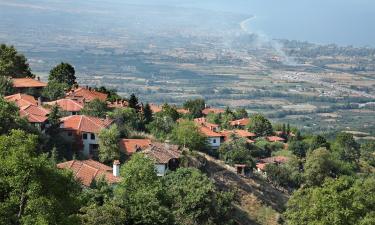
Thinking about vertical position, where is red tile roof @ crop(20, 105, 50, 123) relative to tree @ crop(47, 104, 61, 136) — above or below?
above

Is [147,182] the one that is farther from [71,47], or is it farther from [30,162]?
[71,47]

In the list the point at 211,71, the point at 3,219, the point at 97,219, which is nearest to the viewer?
the point at 3,219

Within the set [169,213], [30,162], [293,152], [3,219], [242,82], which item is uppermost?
[30,162]

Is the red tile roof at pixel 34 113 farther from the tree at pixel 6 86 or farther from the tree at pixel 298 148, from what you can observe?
the tree at pixel 298 148

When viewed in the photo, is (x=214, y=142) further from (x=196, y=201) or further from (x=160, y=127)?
(x=196, y=201)

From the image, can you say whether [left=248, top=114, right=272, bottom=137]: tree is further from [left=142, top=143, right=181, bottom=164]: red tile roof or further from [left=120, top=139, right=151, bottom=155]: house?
[left=120, top=139, right=151, bottom=155]: house

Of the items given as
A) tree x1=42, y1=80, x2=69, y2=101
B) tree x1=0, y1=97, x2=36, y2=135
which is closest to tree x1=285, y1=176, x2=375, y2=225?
tree x1=0, y1=97, x2=36, y2=135

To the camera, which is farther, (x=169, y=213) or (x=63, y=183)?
(x=169, y=213)

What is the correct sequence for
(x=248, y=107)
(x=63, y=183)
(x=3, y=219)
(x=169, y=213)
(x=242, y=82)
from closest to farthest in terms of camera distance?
(x=3, y=219)
(x=63, y=183)
(x=169, y=213)
(x=248, y=107)
(x=242, y=82)

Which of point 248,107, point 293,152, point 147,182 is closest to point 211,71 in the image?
point 248,107
